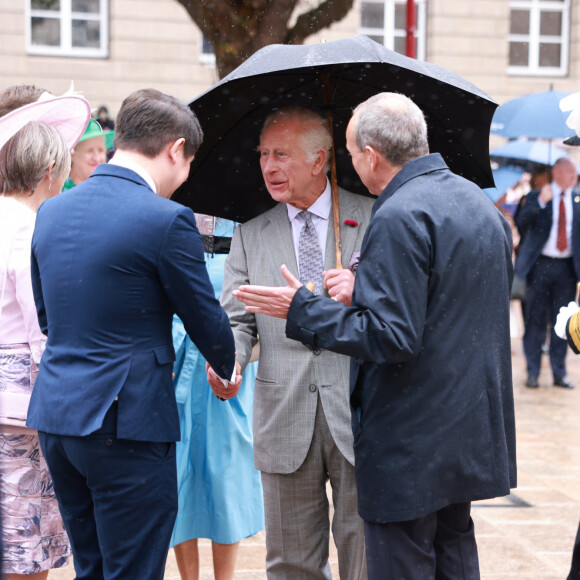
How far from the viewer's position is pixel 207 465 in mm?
4148

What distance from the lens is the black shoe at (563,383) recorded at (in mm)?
9328

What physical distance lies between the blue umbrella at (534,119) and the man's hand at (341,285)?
28.4ft

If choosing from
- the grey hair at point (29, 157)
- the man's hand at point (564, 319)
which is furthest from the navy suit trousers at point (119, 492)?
the man's hand at point (564, 319)

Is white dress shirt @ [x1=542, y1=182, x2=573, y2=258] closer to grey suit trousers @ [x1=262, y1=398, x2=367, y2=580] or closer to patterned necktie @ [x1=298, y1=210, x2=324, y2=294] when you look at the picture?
patterned necktie @ [x1=298, y1=210, x2=324, y2=294]

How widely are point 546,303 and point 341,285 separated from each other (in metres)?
7.04

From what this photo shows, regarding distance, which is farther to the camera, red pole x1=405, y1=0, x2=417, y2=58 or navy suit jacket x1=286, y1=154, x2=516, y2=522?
red pole x1=405, y1=0, x2=417, y2=58

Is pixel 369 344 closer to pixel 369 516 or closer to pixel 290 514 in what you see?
pixel 369 516

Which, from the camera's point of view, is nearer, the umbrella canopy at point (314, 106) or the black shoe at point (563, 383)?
the umbrella canopy at point (314, 106)

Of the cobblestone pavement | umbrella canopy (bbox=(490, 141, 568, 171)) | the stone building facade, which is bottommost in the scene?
the cobblestone pavement

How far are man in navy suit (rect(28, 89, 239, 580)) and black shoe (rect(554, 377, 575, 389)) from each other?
23.5 ft

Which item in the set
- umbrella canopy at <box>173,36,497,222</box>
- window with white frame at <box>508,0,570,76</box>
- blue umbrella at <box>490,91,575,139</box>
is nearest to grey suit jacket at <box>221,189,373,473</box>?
umbrella canopy at <box>173,36,497,222</box>

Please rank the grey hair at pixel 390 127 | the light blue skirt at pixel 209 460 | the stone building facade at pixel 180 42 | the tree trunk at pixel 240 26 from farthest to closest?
the stone building facade at pixel 180 42, the tree trunk at pixel 240 26, the light blue skirt at pixel 209 460, the grey hair at pixel 390 127

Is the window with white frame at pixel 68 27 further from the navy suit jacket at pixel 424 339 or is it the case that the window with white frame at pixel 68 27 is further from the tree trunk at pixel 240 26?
the navy suit jacket at pixel 424 339

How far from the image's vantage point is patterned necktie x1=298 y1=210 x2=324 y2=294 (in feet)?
11.0
